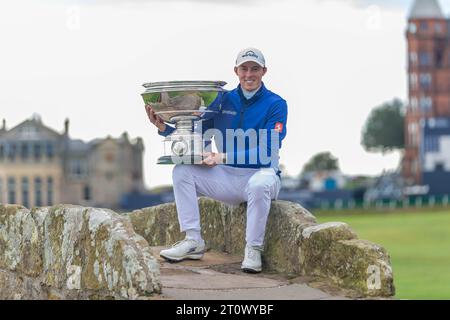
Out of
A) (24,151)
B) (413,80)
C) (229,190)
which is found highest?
(413,80)

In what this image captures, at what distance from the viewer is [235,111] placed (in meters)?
11.6

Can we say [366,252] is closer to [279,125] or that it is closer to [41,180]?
[279,125]

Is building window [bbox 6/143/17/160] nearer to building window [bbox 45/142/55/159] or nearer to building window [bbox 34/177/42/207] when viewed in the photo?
building window [bbox 45/142/55/159]

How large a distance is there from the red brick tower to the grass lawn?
7867cm

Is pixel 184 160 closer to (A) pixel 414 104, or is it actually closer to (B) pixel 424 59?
(A) pixel 414 104

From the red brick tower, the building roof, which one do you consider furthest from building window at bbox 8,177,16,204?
the building roof

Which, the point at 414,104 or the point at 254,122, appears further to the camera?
the point at 414,104

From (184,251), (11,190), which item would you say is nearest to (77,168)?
(11,190)

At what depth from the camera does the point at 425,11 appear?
170 metres

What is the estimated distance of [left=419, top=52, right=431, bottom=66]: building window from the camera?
543 ft

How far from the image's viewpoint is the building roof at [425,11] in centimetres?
16912

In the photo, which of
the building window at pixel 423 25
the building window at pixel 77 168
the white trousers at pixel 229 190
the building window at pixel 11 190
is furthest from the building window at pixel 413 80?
the white trousers at pixel 229 190

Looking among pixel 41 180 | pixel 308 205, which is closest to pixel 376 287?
pixel 41 180

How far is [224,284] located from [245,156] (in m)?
A: 1.35
